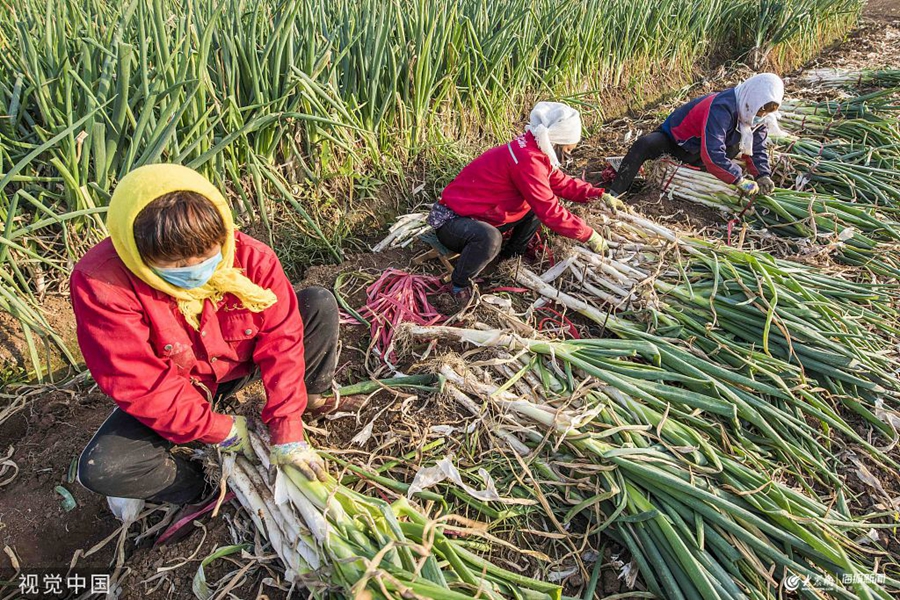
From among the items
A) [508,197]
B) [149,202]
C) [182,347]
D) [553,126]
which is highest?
[149,202]

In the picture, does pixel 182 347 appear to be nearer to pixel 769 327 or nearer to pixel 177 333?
pixel 177 333

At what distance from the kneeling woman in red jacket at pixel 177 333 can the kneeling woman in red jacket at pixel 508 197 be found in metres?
0.85

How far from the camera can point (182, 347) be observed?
143 centimetres

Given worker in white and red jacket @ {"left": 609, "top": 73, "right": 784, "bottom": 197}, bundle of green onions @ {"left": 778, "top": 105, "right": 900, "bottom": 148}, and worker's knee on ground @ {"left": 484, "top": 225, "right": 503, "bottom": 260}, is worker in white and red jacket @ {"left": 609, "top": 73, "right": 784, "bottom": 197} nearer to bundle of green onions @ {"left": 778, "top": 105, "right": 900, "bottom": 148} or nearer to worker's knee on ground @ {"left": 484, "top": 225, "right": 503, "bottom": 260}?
bundle of green onions @ {"left": 778, "top": 105, "right": 900, "bottom": 148}

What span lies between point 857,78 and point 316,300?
16.6ft

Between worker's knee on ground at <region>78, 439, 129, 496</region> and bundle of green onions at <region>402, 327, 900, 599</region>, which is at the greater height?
worker's knee on ground at <region>78, 439, 129, 496</region>

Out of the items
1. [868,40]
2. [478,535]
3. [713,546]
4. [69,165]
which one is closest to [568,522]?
[478,535]

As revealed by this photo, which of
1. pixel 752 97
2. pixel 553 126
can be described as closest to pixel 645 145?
pixel 752 97

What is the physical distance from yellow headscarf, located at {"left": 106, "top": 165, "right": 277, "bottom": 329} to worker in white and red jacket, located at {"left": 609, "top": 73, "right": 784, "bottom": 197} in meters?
2.53

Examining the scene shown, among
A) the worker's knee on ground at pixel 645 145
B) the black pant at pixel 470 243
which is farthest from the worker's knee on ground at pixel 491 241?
the worker's knee on ground at pixel 645 145

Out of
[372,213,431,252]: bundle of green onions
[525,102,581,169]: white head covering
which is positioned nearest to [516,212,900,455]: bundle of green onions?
[525,102,581,169]: white head covering

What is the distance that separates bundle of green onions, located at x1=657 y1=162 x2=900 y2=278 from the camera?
2.45 metres

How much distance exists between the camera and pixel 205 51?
2.09m

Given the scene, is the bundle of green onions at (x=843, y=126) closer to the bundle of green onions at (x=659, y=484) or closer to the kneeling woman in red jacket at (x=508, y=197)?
the kneeling woman in red jacket at (x=508, y=197)
